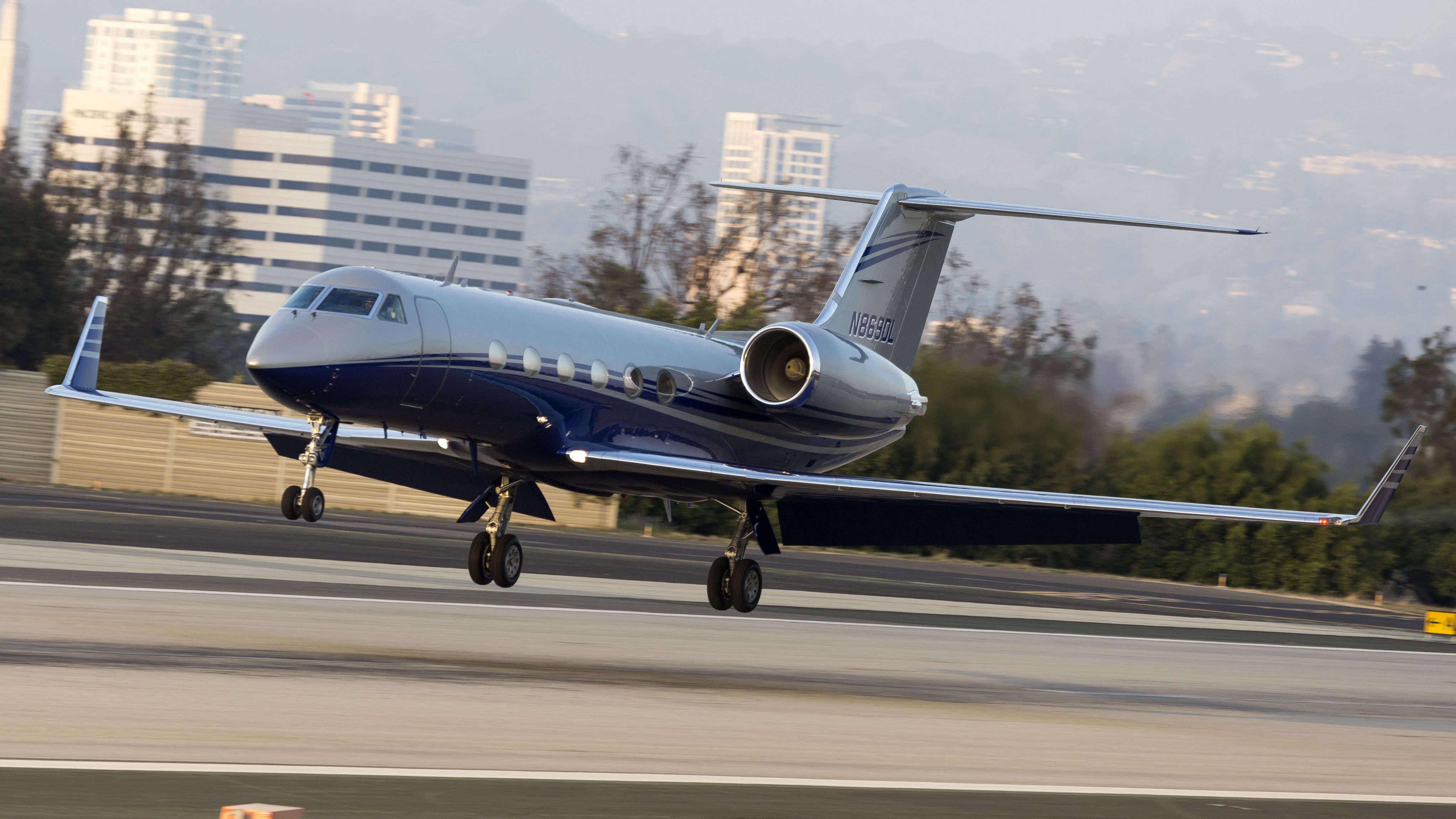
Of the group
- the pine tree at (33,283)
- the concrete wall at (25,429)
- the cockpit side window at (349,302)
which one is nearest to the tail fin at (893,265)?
the cockpit side window at (349,302)

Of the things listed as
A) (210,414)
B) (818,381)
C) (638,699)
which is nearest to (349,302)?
(210,414)

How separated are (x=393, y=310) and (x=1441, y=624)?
2072cm

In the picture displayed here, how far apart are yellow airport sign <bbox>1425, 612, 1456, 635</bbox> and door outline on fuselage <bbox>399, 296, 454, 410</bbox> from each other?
1963cm

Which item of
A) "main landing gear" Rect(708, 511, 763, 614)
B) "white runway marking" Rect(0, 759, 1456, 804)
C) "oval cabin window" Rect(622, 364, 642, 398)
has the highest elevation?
"oval cabin window" Rect(622, 364, 642, 398)

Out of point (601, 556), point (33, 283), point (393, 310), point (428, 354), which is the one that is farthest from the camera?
point (33, 283)

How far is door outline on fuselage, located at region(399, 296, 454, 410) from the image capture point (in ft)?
53.0

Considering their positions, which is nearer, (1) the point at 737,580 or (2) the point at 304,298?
(2) the point at 304,298

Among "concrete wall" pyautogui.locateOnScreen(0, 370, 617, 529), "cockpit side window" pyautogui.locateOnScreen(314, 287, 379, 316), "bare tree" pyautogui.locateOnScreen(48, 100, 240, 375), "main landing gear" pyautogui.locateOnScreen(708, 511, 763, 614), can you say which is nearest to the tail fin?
"main landing gear" pyautogui.locateOnScreen(708, 511, 763, 614)

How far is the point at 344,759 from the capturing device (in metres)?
9.18

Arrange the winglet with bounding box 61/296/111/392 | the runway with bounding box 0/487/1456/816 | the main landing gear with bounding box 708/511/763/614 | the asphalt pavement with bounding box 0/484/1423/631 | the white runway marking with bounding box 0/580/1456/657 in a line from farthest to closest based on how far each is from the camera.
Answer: the asphalt pavement with bounding box 0/484/1423/631
the main landing gear with bounding box 708/511/763/614
the winglet with bounding box 61/296/111/392
the white runway marking with bounding box 0/580/1456/657
the runway with bounding box 0/487/1456/816

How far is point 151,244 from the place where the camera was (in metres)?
61.7

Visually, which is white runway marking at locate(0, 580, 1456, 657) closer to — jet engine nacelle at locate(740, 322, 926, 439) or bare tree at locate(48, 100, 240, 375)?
jet engine nacelle at locate(740, 322, 926, 439)

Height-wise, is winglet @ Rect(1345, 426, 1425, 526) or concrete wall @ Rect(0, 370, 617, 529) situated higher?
winglet @ Rect(1345, 426, 1425, 526)

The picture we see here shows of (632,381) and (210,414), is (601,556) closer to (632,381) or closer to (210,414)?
(632,381)
